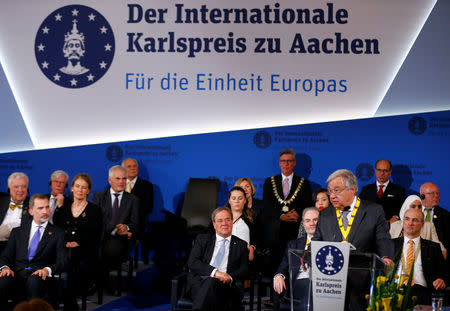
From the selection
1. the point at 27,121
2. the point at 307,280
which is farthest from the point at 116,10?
the point at 307,280

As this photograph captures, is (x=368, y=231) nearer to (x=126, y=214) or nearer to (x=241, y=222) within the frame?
(x=241, y=222)

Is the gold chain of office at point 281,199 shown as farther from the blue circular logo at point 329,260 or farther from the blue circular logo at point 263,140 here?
the blue circular logo at point 329,260

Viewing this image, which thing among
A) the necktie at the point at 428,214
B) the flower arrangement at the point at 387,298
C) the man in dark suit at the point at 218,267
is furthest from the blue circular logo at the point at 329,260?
the necktie at the point at 428,214

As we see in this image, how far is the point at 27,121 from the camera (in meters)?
8.34

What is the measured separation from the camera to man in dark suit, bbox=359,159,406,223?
7168mm

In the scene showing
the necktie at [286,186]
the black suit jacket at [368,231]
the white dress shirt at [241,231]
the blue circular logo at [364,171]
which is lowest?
the white dress shirt at [241,231]

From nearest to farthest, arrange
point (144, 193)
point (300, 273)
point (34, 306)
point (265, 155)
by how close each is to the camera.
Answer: point (34, 306)
point (300, 273)
point (144, 193)
point (265, 155)

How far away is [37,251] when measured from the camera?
548 cm

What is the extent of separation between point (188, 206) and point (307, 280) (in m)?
4.00

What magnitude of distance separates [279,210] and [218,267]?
6.60ft

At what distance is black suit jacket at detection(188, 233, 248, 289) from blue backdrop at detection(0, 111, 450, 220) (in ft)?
8.37

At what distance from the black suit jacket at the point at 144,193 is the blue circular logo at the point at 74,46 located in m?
1.57

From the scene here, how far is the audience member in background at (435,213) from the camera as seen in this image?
6.48 metres

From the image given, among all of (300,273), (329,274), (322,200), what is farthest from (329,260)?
(322,200)
